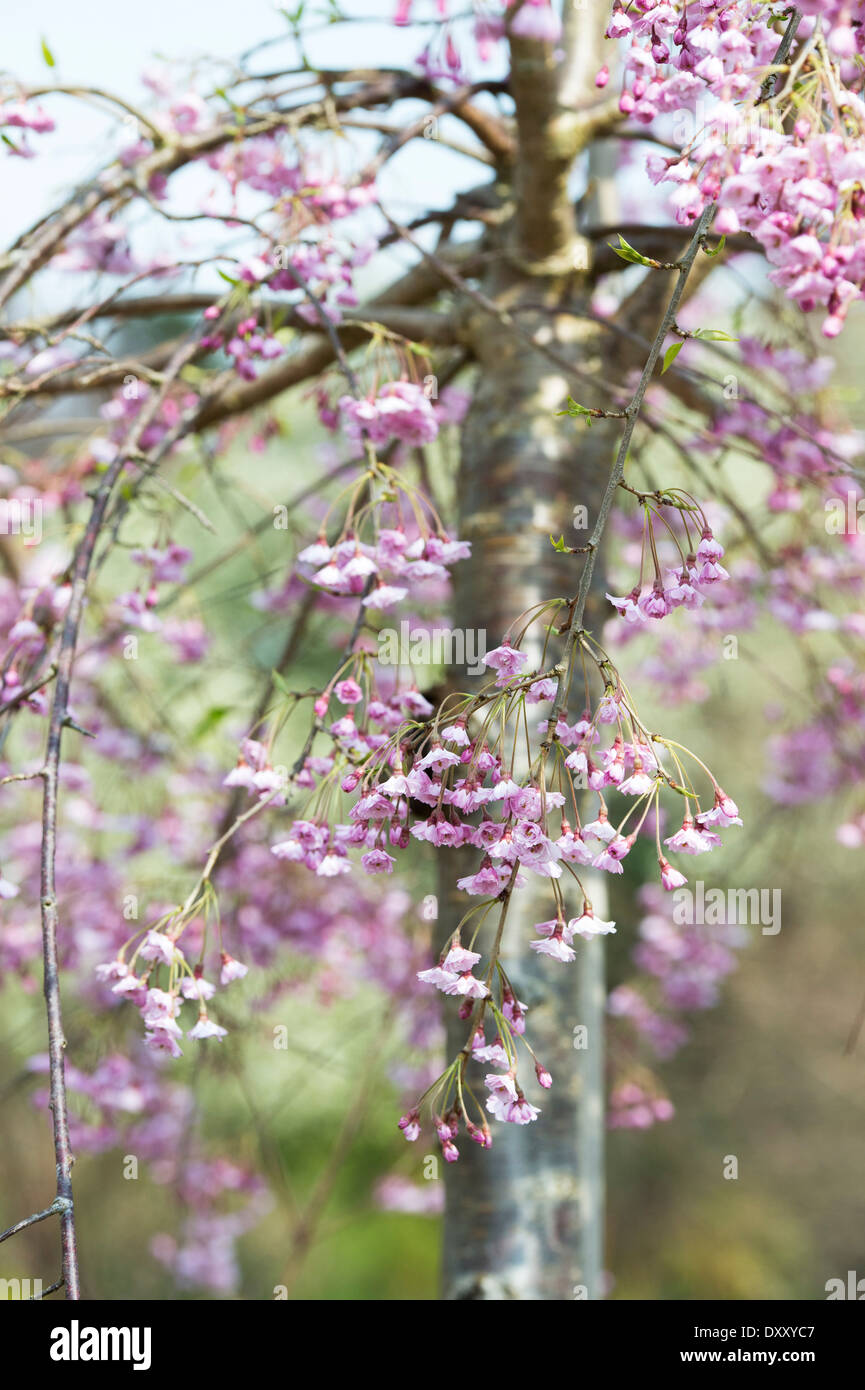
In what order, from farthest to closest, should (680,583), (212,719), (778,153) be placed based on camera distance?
(212,719), (680,583), (778,153)

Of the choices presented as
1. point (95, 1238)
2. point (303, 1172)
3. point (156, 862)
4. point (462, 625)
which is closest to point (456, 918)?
point (462, 625)

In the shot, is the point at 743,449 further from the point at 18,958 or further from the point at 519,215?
the point at 18,958

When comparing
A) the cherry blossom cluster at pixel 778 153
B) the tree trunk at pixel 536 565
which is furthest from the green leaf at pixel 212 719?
the cherry blossom cluster at pixel 778 153

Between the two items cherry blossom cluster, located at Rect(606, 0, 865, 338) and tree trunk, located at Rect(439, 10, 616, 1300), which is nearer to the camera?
cherry blossom cluster, located at Rect(606, 0, 865, 338)

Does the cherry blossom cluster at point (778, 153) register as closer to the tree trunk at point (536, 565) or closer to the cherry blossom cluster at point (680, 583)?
the cherry blossom cluster at point (680, 583)

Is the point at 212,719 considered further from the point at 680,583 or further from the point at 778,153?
the point at 778,153

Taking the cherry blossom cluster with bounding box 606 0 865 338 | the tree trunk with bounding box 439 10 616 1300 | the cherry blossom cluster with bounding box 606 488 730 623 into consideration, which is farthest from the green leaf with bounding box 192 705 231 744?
the cherry blossom cluster with bounding box 606 0 865 338

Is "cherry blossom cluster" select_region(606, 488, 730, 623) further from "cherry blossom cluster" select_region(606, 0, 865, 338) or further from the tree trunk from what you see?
the tree trunk

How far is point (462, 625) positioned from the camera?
1.96 meters

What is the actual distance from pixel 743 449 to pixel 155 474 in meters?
0.80

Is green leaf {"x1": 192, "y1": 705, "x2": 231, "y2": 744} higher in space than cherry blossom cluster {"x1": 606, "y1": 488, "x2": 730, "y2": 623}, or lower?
higher

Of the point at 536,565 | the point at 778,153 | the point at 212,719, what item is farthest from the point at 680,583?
the point at 212,719

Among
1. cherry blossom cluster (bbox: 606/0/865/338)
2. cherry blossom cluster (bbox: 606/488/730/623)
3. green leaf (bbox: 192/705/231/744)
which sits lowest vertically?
cherry blossom cluster (bbox: 606/488/730/623)

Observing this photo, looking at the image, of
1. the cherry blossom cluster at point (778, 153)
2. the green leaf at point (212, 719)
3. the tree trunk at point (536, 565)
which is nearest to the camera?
the cherry blossom cluster at point (778, 153)
